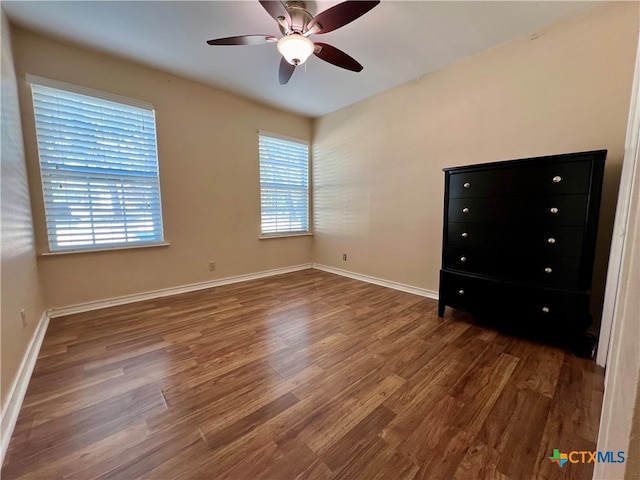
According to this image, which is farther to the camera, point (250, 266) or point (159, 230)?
point (250, 266)

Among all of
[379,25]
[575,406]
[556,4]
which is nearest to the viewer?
[575,406]

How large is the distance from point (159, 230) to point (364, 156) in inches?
112

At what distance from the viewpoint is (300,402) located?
1.44 metres

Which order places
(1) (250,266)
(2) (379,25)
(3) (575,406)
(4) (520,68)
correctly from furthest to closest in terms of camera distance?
1. (1) (250,266)
2. (4) (520,68)
3. (2) (379,25)
4. (3) (575,406)

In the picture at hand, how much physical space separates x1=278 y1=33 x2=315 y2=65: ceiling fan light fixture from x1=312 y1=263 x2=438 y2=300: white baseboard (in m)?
2.71

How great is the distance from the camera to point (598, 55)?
2016mm

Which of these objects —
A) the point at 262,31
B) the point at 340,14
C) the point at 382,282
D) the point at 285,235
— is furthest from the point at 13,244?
the point at 382,282

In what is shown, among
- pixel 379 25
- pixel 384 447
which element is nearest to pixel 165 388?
pixel 384 447

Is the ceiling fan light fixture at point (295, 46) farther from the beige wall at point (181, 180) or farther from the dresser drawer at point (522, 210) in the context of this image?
the beige wall at point (181, 180)

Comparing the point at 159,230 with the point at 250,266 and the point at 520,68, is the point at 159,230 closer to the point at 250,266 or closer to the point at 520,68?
the point at 250,266

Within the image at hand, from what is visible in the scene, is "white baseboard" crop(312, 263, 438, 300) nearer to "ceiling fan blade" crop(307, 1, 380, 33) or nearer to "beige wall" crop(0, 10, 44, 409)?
"ceiling fan blade" crop(307, 1, 380, 33)

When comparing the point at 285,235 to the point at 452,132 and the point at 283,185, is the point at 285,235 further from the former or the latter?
the point at 452,132

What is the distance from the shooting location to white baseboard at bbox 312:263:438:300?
10.3 feet

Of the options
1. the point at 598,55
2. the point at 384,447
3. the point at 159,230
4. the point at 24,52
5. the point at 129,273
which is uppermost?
the point at 24,52
